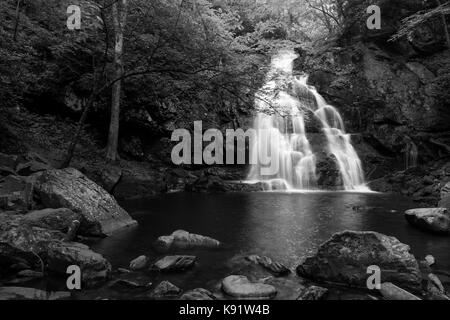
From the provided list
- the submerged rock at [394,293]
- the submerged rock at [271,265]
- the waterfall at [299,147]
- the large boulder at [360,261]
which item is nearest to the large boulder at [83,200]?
the submerged rock at [271,265]

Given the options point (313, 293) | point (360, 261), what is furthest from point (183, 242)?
point (360, 261)

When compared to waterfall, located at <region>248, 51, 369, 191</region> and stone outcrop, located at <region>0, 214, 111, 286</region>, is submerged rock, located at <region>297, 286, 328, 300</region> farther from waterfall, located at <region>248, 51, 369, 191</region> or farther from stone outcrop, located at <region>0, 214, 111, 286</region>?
waterfall, located at <region>248, 51, 369, 191</region>

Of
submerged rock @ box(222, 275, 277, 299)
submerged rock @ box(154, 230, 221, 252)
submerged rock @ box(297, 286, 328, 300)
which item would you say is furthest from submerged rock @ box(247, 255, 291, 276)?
submerged rock @ box(154, 230, 221, 252)

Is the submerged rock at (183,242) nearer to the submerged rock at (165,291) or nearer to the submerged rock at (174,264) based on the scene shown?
the submerged rock at (174,264)

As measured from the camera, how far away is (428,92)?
71.3ft

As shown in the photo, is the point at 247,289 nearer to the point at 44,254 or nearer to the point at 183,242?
the point at 183,242

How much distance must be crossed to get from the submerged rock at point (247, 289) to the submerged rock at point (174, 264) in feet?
3.27

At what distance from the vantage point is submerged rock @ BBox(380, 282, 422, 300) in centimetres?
475

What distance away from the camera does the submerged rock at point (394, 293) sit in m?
4.75

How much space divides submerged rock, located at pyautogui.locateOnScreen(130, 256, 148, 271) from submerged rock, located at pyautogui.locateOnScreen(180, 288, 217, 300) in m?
1.48

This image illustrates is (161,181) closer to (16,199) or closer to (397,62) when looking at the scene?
(16,199)

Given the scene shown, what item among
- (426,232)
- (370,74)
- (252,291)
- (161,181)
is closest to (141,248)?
(252,291)
